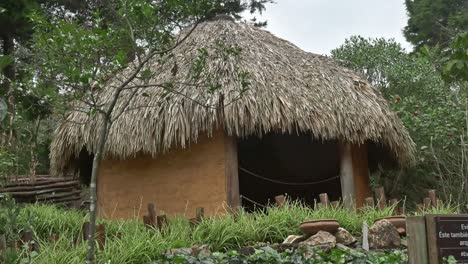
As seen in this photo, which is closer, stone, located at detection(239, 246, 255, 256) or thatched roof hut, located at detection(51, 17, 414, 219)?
stone, located at detection(239, 246, 255, 256)

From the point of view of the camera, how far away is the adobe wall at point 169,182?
7730 millimetres

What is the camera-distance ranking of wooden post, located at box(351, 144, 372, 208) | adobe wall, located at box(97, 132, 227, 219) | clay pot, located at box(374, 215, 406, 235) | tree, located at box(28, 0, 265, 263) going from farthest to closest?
wooden post, located at box(351, 144, 372, 208) < adobe wall, located at box(97, 132, 227, 219) < clay pot, located at box(374, 215, 406, 235) < tree, located at box(28, 0, 265, 263)

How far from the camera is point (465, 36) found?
14.0ft

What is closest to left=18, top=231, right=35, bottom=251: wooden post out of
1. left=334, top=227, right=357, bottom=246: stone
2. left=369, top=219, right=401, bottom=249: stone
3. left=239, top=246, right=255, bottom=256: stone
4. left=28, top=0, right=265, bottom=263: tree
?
left=28, top=0, right=265, bottom=263: tree

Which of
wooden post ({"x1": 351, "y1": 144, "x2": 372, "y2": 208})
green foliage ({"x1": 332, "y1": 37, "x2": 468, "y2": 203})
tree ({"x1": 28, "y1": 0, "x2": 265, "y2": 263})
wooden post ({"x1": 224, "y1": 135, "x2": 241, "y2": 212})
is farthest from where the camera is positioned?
green foliage ({"x1": 332, "y1": 37, "x2": 468, "y2": 203})

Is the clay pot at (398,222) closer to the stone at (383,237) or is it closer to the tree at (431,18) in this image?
the stone at (383,237)

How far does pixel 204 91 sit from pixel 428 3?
15.6 metres

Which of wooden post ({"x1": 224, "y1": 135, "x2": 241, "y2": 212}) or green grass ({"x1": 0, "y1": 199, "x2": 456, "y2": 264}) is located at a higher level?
wooden post ({"x1": 224, "y1": 135, "x2": 241, "y2": 212})

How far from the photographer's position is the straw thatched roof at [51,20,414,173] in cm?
743

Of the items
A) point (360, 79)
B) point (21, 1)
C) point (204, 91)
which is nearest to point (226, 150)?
point (204, 91)

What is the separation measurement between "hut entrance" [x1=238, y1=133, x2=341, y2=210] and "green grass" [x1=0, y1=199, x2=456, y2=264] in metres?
4.35

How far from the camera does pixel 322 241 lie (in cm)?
561

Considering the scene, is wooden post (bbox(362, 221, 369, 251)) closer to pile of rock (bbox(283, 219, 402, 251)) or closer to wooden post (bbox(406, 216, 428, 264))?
pile of rock (bbox(283, 219, 402, 251))

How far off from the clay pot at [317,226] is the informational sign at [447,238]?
6.40 ft
